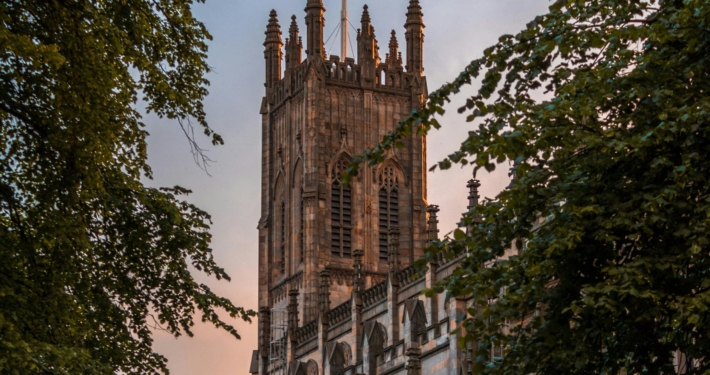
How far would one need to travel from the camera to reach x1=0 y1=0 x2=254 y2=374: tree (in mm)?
18625

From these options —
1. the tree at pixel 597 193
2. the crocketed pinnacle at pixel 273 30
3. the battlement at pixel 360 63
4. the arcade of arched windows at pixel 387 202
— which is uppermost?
the crocketed pinnacle at pixel 273 30

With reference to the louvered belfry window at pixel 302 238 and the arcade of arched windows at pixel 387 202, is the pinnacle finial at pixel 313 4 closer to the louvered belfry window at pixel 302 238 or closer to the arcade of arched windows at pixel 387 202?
the arcade of arched windows at pixel 387 202

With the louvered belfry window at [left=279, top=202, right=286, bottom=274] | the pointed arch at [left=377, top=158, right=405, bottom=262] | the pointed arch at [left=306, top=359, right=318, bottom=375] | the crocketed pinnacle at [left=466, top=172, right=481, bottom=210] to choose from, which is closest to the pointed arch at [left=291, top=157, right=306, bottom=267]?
the louvered belfry window at [left=279, top=202, right=286, bottom=274]

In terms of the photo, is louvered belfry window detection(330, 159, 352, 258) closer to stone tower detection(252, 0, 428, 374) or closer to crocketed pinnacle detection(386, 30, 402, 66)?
stone tower detection(252, 0, 428, 374)

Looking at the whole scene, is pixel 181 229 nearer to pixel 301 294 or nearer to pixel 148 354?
pixel 148 354

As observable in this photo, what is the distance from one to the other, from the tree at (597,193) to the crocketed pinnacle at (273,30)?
5707cm

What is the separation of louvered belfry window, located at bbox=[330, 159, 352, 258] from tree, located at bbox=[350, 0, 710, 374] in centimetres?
4913

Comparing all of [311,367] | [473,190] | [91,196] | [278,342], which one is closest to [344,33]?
[278,342]

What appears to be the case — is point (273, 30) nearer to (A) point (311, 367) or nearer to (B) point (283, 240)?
(B) point (283, 240)

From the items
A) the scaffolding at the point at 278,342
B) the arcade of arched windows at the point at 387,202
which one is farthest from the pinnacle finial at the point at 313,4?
the scaffolding at the point at 278,342

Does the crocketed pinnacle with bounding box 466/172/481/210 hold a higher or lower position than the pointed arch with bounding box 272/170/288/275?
lower

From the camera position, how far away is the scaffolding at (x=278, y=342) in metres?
65.7

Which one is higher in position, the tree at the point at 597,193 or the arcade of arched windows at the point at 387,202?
the arcade of arched windows at the point at 387,202

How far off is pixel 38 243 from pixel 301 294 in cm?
4819
